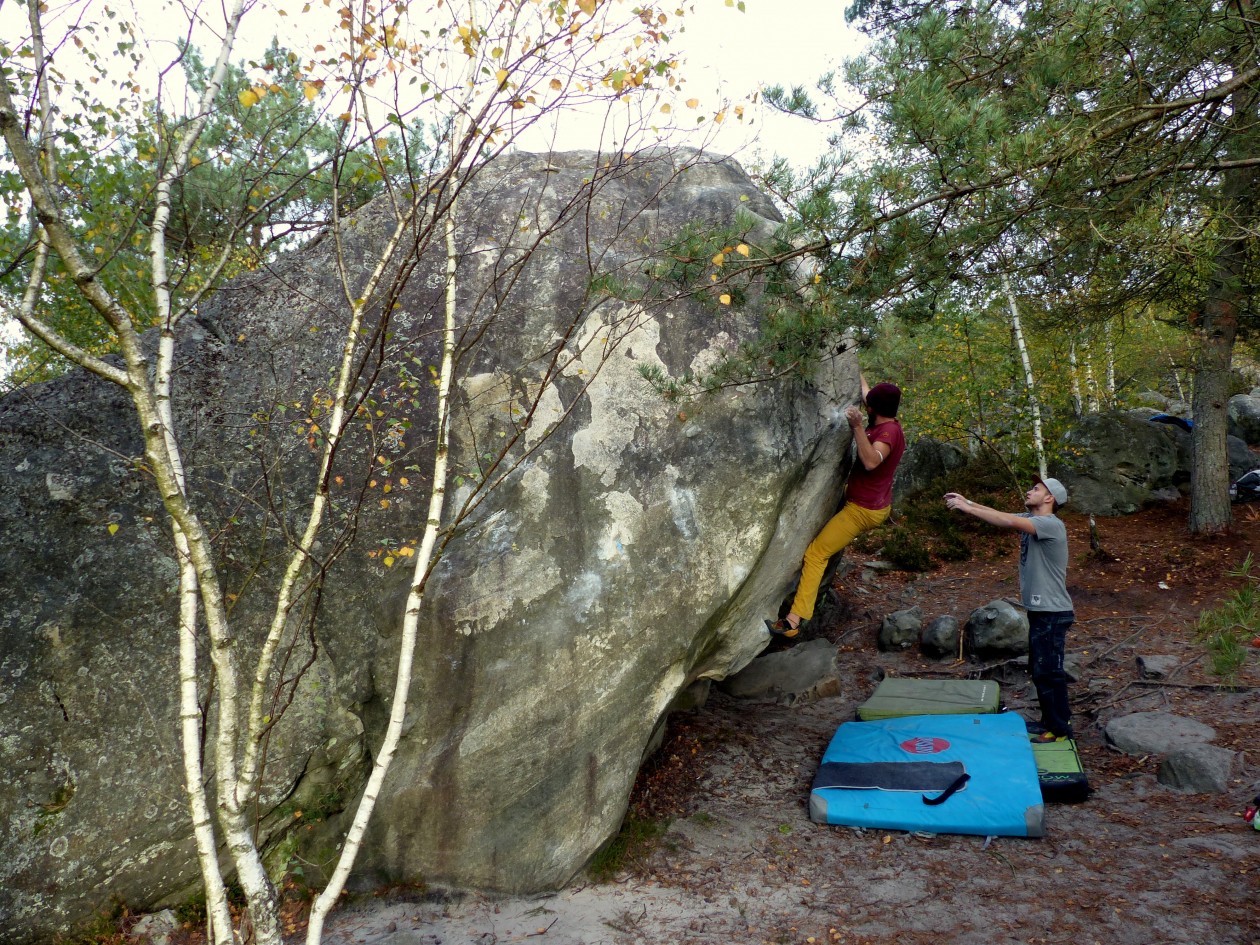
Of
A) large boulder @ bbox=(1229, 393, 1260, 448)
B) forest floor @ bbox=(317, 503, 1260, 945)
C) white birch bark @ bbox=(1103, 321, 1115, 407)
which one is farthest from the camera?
large boulder @ bbox=(1229, 393, 1260, 448)

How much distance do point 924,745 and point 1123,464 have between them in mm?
9224

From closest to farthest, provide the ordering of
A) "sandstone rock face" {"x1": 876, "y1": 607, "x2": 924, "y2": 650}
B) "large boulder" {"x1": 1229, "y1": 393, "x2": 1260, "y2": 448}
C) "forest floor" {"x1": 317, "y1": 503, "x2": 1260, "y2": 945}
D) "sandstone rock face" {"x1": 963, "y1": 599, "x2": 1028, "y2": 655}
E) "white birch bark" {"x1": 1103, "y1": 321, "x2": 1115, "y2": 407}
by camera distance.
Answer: "forest floor" {"x1": 317, "y1": 503, "x2": 1260, "y2": 945}, "sandstone rock face" {"x1": 963, "y1": 599, "x2": 1028, "y2": 655}, "sandstone rock face" {"x1": 876, "y1": 607, "x2": 924, "y2": 650}, "white birch bark" {"x1": 1103, "y1": 321, "x2": 1115, "y2": 407}, "large boulder" {"x1": 1229, "y1": 393, "x2": 1260, "y2": 448}

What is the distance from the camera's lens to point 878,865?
509 centimetres

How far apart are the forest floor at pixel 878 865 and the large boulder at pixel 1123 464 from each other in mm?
5837

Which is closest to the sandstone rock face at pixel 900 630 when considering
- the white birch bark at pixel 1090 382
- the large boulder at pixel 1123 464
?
the large boulder at pixel 1123 464

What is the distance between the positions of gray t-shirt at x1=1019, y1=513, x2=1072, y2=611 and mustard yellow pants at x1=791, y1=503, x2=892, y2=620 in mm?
1125

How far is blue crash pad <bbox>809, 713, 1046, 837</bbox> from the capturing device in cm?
529

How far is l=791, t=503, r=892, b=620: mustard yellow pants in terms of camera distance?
20.4ft

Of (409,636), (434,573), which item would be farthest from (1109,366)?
(409,636)

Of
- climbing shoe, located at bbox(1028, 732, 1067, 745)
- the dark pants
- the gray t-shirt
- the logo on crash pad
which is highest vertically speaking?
the gray t-shirt

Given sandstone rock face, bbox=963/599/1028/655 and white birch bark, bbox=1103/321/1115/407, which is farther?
white birch bark, bbox=1103/321/1115/407

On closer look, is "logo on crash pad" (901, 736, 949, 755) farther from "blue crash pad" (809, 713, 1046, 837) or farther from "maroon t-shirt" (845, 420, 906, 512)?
"maroon t-shirt" (845, 420, 906, 512)

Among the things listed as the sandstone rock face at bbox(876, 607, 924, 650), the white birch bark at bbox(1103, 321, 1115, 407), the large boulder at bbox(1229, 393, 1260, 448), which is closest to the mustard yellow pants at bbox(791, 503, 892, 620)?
the sandstone rock face at bbox(876, 607, 924, 650)

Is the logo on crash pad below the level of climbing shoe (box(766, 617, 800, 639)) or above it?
below
